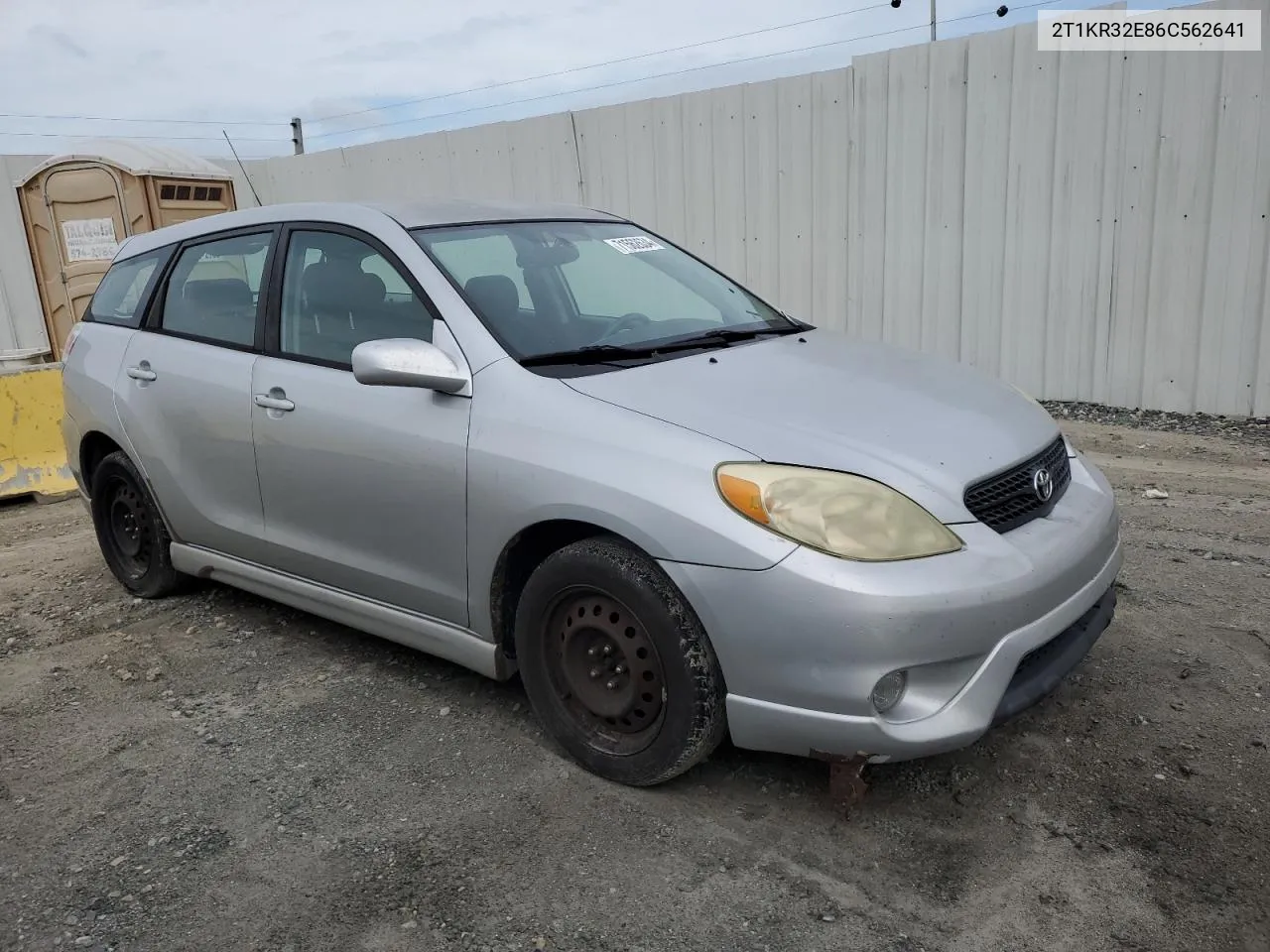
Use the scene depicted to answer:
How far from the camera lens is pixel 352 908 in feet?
8.16

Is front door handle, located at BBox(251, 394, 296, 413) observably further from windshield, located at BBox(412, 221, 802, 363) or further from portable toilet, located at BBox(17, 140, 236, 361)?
portable toilet, located at BBox(17, 140, 236, 361)

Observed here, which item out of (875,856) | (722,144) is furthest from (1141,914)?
(722,144)

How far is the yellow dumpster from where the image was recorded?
6.78 m

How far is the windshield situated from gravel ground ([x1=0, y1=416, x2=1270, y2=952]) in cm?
131

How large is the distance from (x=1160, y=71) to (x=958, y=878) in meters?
6.11

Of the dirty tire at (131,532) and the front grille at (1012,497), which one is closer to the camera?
the front grille at (1012,497)

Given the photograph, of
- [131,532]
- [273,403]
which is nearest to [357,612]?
[273,403]

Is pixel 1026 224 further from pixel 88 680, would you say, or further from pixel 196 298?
pixel 88 680

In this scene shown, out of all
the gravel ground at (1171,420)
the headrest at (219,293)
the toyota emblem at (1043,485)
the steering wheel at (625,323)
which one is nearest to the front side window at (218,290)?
the headrest at (219,293)

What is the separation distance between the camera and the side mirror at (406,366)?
3021 mm

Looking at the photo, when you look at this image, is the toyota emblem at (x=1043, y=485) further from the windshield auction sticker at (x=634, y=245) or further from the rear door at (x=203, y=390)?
the rear door at (x=203, y=390)

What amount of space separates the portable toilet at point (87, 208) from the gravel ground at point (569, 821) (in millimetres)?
6907

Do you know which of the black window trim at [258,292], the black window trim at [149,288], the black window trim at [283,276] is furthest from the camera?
the black window trim at [149,288]

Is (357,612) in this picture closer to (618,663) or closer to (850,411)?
(618,663)
